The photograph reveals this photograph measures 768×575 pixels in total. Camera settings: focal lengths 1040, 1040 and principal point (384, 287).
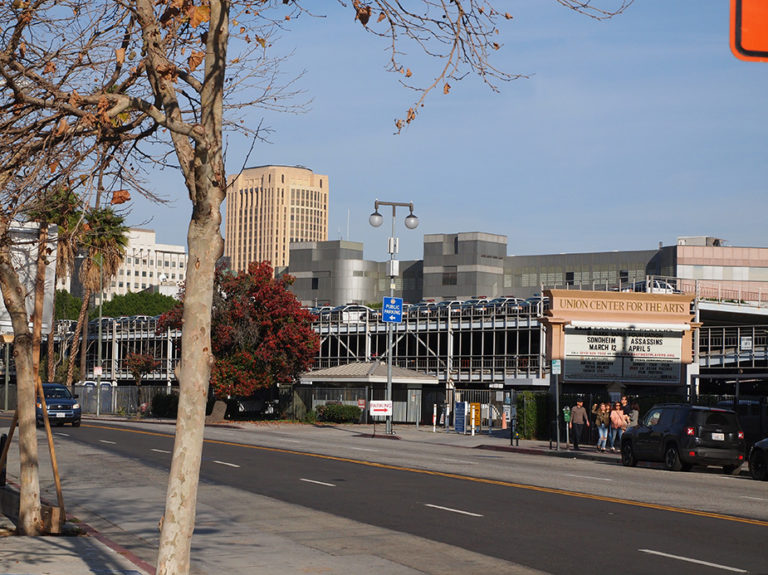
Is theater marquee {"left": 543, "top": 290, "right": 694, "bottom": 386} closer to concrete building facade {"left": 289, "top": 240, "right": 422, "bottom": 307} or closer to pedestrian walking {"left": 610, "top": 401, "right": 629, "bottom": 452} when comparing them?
pedestrian walking {"left": 610, "top": 401, "right": 629, "bottom": 452}

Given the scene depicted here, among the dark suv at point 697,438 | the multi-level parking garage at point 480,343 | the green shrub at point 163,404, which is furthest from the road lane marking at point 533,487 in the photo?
the green shrub at point 163,404

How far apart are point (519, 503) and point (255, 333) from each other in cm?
3792

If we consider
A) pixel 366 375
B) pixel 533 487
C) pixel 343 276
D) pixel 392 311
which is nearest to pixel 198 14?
pixel 533 487

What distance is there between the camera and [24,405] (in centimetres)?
1295

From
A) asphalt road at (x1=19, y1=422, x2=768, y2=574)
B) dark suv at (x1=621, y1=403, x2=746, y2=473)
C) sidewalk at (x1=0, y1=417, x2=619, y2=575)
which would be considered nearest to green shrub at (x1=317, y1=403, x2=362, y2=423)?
asphalt road at (x1=19, y1=422, x2=768, y2=574)

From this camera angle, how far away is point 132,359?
6912cm

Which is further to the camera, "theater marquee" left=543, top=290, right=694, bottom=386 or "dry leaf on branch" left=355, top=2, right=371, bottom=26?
"theater marquee" left=543, top=290, right=694, bottom=386

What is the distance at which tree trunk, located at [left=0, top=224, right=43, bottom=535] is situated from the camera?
12711mm

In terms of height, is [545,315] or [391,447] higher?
[545,315]

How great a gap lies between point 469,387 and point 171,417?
20.7m

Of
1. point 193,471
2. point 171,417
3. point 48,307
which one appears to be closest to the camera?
point 193,471

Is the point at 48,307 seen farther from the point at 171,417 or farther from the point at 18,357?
the point at 171,417

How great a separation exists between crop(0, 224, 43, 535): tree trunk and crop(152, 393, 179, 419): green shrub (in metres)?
50.5

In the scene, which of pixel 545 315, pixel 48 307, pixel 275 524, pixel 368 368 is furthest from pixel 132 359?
pixel 275 524
